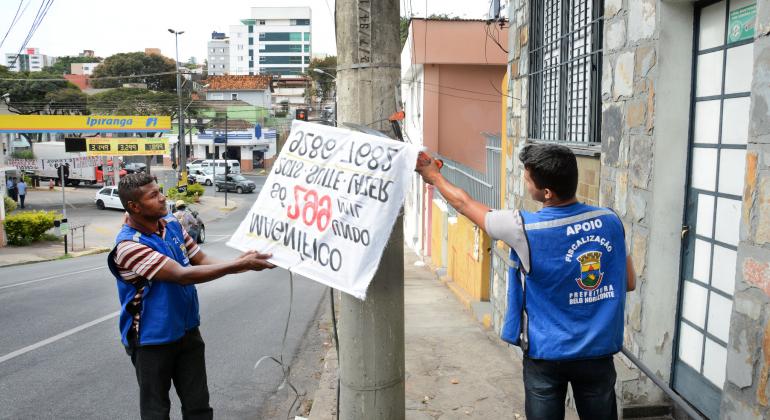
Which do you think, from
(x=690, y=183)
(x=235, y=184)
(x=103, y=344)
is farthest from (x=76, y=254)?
(x=235, y=184)

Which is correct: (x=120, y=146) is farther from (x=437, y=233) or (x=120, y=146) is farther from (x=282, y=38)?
(x=282, y=38)

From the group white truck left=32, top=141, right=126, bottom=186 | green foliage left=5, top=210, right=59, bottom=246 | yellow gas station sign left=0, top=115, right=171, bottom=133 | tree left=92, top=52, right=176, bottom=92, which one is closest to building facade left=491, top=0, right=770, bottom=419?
green foliage left=5, top=210, right=59, bottom=246

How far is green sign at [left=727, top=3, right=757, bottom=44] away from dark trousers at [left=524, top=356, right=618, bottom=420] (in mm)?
1894

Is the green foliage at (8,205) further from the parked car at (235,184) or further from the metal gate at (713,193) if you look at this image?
the metal gate at (713,193)

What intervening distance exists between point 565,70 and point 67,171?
45.4 metres

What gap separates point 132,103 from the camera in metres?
63.7

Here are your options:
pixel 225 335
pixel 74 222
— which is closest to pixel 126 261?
pixel 225 335

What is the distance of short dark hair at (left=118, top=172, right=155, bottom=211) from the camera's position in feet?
12.2

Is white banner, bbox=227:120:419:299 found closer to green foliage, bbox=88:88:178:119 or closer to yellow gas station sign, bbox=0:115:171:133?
yellow gas station sign, bbox=0:115:171:133

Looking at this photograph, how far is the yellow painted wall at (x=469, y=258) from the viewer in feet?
33.1

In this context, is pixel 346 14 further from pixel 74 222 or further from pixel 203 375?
pixel 74 222

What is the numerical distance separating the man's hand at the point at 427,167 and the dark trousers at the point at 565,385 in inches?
37.3

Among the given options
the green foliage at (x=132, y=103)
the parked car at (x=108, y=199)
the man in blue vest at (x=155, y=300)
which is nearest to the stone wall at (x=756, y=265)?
the man in blue vest at (x=155, y=300)

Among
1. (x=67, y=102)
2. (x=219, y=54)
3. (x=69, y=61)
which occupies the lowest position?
(x=67, y=102)
